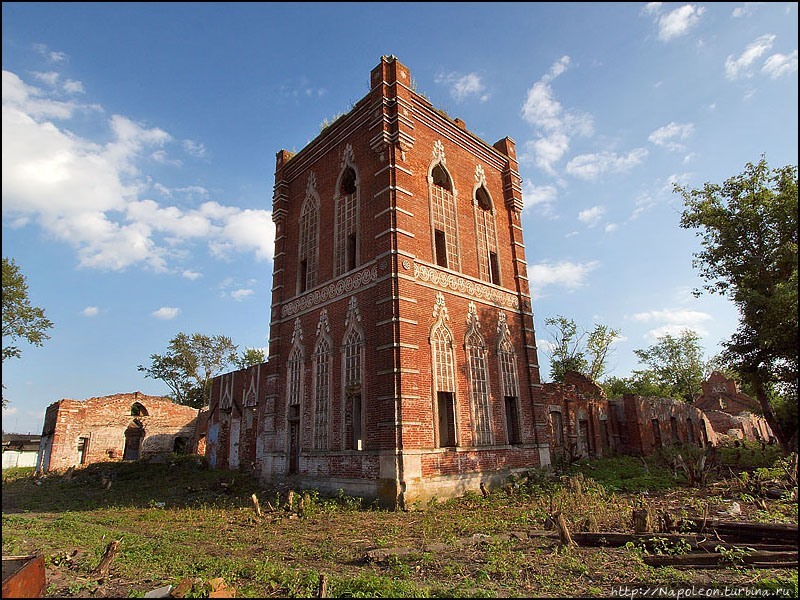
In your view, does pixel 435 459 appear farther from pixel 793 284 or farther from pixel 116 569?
pixel 793 284

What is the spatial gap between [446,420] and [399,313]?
3721 millimetres

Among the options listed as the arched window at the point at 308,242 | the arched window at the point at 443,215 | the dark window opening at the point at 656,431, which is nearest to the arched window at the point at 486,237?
the arched window at the point at 443,215

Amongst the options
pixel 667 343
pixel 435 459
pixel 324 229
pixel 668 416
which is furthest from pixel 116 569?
pixel 667 343

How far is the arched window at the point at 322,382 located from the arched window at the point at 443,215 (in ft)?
14.8

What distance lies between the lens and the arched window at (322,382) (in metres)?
15.3

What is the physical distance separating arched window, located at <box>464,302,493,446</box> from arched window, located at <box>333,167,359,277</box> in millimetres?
4435

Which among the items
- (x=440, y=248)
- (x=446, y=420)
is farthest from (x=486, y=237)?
(x=446, y=420)

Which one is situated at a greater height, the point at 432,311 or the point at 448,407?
the point at 432,311

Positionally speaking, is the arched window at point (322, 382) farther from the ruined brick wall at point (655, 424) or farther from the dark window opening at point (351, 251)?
the ruined brick wall at point (655, 424)

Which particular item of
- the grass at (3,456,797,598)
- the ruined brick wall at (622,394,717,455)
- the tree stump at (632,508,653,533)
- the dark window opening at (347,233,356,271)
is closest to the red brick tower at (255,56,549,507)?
the dark window opening at (347,233,356,271)

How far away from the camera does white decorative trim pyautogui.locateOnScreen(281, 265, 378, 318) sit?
1507cm

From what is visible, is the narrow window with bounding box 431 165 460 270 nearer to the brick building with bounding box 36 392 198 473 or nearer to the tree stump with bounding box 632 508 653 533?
the tree stump with bounding box 632 508 653 533

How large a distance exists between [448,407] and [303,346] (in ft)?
18.6

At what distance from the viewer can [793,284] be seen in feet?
46.1
